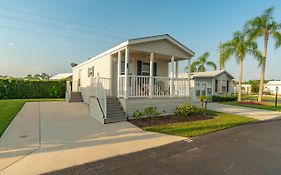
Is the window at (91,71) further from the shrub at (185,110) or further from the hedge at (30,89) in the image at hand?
the hedge at (30,89)

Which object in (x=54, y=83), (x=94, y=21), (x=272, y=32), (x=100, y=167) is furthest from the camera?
(x=94, y=21)

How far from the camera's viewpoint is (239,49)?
1938 cm

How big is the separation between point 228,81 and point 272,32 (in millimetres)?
7938

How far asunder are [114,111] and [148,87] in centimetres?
276

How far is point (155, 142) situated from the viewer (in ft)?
17.5

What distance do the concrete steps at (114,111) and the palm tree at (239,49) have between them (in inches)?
661

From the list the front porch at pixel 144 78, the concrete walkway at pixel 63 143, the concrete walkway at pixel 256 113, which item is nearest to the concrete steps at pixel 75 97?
the front porch at pixel 144 78

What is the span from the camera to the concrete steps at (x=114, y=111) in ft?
26.3

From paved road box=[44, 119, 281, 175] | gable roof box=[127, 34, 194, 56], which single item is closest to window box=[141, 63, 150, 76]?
gable roof box=[127, 34, 194, 56]

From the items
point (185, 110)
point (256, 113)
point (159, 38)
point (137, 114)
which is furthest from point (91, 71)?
point (256, 113)

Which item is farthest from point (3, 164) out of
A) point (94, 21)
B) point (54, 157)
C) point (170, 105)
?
point (94, 21)

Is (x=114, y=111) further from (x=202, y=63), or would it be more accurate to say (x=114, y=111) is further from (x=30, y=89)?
(x=202, y=63)

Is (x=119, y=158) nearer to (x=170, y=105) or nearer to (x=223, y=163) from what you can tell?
(x=223, y=163)

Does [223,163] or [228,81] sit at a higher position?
[228,81]
